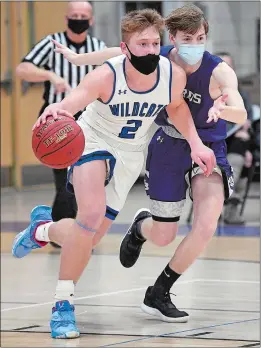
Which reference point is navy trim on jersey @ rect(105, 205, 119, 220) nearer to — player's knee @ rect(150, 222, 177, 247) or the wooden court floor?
player's knee @ rect(150, 222, 177, 247)

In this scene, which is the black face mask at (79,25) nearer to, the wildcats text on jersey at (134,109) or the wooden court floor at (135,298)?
the wooden court floor at (135,298)

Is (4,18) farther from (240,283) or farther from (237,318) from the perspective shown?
(237,318)

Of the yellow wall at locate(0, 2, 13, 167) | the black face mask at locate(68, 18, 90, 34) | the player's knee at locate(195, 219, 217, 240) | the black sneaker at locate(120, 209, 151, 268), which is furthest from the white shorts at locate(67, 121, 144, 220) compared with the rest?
the yellow wall at locate(0, 2, 13, 167)

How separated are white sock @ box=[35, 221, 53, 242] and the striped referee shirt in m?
2.40

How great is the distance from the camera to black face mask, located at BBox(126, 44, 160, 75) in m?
5.55

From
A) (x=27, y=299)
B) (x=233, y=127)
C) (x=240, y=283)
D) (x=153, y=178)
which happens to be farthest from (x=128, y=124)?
(x=233, y=127)

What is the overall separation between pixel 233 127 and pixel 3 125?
4382 millimetres

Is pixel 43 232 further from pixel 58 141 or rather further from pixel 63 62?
pixel 63 62

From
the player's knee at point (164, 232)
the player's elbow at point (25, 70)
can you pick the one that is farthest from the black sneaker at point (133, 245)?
the player's elbow at point (25, 70)

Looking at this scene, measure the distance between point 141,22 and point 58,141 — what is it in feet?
2.47

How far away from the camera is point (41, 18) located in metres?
14.2

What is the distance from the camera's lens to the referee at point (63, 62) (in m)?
8.44

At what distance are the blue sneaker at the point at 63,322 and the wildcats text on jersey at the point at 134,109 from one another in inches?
40.9

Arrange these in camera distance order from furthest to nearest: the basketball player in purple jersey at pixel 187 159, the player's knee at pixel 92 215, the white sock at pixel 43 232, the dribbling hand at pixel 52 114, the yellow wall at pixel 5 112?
1. the yellow wall at pixel 5 112
2. the white sock at pixel 43 232
3. the basketball player in purple jersey at pixel 187 159
4. the player's knee at pixel 92 215
5. the dribbling hand at pixel 52 114
